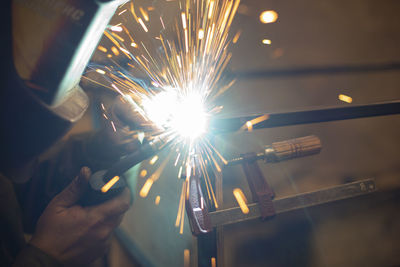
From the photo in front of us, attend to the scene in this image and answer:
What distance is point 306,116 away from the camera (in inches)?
35.6

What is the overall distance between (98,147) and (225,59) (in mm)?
840

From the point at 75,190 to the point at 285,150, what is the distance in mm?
804

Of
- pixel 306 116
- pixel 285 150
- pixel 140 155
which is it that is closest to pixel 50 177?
pixel 140 155

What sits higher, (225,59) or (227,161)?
(225,59)

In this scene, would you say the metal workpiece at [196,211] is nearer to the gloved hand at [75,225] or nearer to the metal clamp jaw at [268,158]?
the metal clamp jaw at [268,158]

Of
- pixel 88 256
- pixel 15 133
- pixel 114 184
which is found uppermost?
pixel 15 133

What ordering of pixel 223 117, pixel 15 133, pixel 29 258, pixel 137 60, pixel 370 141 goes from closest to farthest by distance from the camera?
1. pixel 15 133
2. pixel 29 258
3. pixel 223 117
4. pixel 137 60
5. pixel 370 141

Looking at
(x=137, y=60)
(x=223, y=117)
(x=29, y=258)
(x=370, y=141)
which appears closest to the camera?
(x=29, y=258)

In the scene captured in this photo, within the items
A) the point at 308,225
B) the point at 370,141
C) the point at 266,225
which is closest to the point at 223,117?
the point at 266,225

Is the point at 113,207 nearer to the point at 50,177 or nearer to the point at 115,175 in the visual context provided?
the point at 115,175

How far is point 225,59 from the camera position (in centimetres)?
128

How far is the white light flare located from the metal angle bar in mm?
334

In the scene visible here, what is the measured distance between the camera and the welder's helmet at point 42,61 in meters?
0.44

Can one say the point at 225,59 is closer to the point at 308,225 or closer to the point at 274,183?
the point at 274,183
